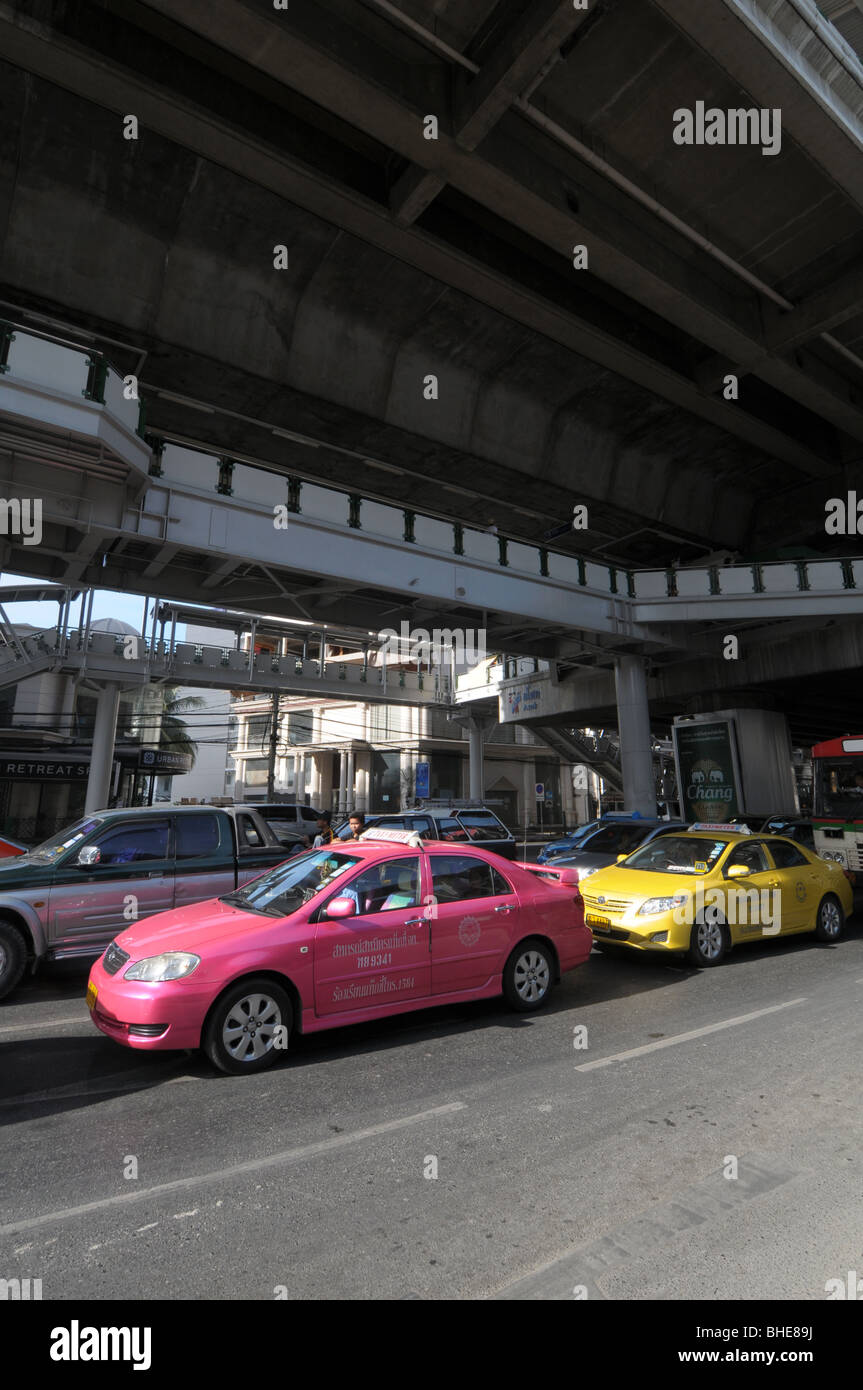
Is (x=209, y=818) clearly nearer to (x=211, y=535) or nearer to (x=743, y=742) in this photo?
(x=211, y=535)

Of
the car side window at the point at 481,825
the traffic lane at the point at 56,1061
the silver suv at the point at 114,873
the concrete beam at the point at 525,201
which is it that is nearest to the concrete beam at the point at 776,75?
the concrete beam at the point at 525,201

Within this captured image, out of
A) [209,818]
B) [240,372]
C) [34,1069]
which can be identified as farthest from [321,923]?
→ [240,372]

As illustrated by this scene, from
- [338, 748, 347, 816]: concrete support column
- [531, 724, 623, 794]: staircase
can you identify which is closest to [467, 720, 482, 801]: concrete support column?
[531, 724, 623, 794]: staircase

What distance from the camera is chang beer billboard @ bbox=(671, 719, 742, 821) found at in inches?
878

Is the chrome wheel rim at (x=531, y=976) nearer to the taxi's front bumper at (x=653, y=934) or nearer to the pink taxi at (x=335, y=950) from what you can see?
the pink taxi at (x=335, y=950)

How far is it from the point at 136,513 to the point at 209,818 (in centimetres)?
606

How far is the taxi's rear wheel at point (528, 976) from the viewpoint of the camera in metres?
6.13

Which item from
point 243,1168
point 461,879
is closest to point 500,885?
point 461,879

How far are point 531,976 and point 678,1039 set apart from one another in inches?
52.1

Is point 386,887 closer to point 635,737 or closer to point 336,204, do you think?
point 336,204

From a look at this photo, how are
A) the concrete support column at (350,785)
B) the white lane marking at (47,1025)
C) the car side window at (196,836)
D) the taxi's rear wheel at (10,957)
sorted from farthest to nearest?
the concrete support column at (350,785)
the car side window at (196,836)
the taxi's rear wheel at (10,957)
the white lane marking at (47,1025)

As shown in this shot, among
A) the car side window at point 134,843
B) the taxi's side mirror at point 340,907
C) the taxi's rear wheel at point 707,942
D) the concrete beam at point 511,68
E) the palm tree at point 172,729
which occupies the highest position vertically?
the concrete beam at point 511,68

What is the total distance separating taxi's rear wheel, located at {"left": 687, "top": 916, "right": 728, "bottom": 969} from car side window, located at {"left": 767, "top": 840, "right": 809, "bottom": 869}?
1.46 m

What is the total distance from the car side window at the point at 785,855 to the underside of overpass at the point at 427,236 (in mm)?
8929
